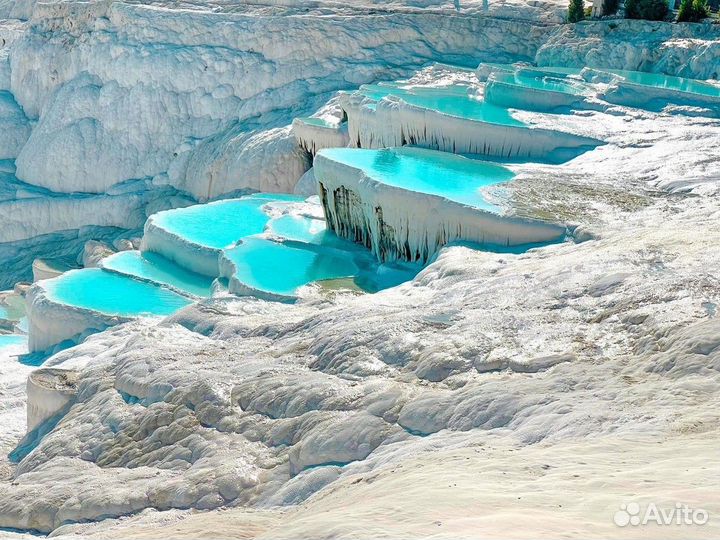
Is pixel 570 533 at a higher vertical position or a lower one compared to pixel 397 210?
higher

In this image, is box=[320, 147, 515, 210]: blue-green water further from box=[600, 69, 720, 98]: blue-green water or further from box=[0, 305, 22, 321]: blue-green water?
box=[0, 305, 22, 321]: blue-green water

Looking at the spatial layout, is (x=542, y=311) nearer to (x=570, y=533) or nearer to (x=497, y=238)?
(x=497, y=238)

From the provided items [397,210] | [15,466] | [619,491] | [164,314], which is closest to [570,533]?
[619,491]

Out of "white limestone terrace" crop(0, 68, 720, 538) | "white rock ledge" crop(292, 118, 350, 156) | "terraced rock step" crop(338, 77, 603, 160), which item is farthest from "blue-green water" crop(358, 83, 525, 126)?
"white limestone terrace" crop(0, 68, 720, 538)

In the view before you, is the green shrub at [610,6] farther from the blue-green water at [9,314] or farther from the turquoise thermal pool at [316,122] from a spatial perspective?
the blue-green water at [9,314]

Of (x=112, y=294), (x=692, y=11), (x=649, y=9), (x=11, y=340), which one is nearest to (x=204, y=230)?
(x=112, y=294)

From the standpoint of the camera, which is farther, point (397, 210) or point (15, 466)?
point (397, 210)
